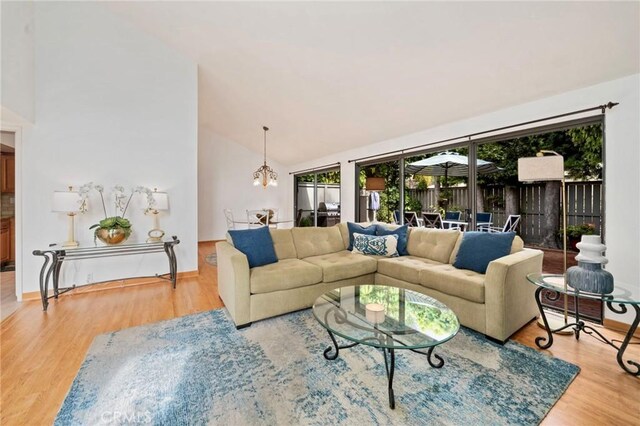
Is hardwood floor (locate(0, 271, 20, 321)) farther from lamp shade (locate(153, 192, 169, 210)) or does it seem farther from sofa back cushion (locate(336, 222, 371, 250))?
sofa back cushion (locate(336, 222, 371, 250))

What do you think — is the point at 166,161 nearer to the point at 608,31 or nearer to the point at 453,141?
the point at 453,141

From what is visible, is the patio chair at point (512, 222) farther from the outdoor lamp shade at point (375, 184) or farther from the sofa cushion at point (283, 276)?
the sofa cushion at point (283, 276)

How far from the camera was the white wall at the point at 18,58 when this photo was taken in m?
2.71

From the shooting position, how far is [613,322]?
251 centimetres

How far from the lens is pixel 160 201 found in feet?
12.4

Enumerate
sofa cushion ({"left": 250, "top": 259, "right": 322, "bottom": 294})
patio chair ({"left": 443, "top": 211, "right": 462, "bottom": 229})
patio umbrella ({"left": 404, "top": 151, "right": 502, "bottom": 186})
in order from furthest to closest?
patio chair ({"left": 443, "top": 211, "right": 462, "bottom": 229}) < patio umbrella ({"left": 404, "top": 151, "right": 502, "bottom": 186}) < sofa cushion ({"left": 250, "top": 259, "right": 322, "bottom": 294})

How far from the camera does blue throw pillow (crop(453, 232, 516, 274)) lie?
8.44 ft

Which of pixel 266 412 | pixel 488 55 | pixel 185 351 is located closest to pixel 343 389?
pixel 266 412

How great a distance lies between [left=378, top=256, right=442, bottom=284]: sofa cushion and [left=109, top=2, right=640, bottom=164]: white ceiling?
208 cm

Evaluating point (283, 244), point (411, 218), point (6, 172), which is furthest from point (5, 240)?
point (411, 218)

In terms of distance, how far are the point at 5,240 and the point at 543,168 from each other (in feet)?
24.8

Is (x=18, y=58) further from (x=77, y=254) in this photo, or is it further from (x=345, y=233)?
(x=345, y=233)

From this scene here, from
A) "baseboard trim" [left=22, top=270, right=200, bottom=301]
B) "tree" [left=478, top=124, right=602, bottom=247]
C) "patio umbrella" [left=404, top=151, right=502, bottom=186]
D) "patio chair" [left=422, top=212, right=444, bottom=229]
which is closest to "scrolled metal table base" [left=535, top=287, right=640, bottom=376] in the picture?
"tree" [left=478, top=124, right=602, bottom=247]

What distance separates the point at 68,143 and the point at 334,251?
12.3 ft
